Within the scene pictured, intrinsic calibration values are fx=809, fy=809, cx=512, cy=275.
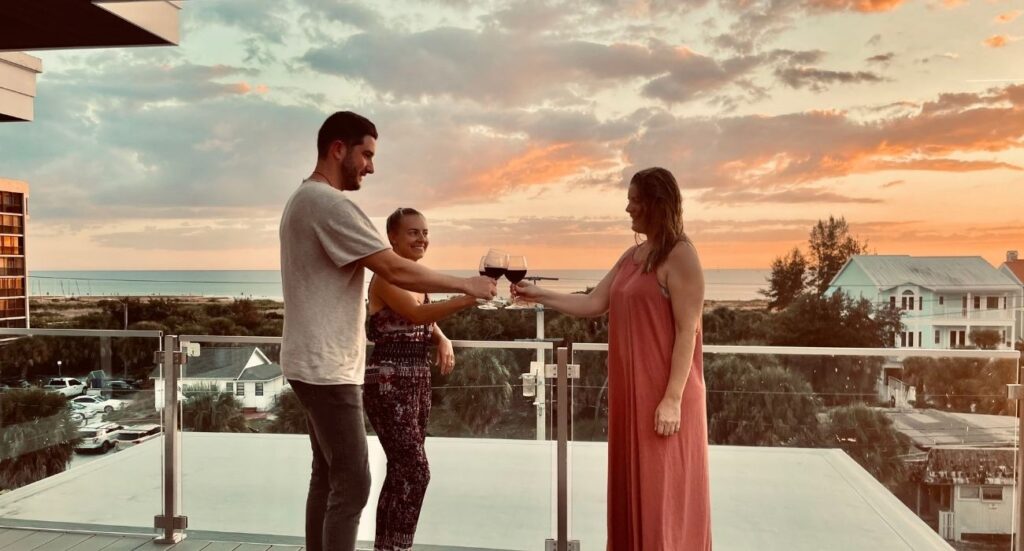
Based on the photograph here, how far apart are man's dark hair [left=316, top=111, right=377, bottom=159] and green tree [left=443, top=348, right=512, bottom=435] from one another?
110 cm

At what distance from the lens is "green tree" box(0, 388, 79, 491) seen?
3699 millimetres


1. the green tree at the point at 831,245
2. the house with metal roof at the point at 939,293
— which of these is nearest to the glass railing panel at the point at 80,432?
the house with metal roof at the point at 939,293

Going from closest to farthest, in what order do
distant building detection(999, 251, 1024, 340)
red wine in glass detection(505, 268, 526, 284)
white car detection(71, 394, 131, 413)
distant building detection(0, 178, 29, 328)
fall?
red wine in glass detection(505, 268, 526, 284), white car detection(71, 394, 131, 413), distant building detection(999, 251, 1024, 340), distant building detection(0, 178, 29, 328)

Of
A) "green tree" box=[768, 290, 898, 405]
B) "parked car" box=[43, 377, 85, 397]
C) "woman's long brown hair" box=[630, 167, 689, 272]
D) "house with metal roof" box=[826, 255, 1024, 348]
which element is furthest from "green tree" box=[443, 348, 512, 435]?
"green tree" box=[768, 290, 898, 405]

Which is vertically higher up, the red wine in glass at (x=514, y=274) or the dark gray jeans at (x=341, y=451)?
the red wine in glass at (x=514, y=274)

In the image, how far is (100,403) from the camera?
365cm

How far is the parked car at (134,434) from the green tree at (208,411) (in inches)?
6.0

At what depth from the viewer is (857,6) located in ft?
39.5

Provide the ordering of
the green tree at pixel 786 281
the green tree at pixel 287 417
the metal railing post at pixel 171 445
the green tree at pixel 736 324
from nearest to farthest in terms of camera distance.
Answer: the green tree at pixel 287 417 < the metal railing post at pixel 171 445 < the green tree at pixel 786 281 < the green tree at pixel 736 324

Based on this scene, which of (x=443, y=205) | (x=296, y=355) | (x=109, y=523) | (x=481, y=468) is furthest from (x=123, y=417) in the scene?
(x=443, y=205)

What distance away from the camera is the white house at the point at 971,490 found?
2.87 metres

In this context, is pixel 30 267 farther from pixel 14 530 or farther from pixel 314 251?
pixel 314 251

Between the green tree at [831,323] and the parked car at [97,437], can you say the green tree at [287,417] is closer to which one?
the parked car at [97,437]

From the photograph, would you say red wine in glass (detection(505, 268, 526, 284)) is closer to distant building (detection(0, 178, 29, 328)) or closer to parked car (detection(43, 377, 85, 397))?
parked car (detection(43, 377, 85, 397))
